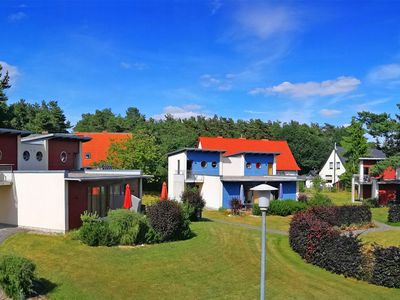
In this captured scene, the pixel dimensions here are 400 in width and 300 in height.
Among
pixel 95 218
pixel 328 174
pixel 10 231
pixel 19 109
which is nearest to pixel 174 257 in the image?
pixel 95 218

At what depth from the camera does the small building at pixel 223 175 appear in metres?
36.6

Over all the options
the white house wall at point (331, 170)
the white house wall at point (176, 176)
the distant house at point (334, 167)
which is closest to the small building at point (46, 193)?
the white house wall at point (176, 176)

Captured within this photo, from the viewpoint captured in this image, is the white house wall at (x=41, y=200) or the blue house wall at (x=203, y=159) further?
the blue house wall at (x=203, y=159)

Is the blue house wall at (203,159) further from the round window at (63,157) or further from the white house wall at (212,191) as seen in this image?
the round window at (63,157)

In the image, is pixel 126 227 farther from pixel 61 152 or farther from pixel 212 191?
pixel 212 191

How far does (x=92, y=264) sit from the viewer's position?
1515 cm

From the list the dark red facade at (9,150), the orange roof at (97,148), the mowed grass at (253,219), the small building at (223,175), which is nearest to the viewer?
the dark red facade at (9,150)

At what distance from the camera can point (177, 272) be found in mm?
15117

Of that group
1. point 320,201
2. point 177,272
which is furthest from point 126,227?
point 320,201

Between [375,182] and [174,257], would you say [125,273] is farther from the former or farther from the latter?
[375,182]

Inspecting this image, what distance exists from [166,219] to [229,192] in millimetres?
17685

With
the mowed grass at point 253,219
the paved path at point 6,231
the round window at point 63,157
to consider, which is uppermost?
the round window at point 63,157

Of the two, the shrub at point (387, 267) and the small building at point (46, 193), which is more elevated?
the small building at point (46, 193)

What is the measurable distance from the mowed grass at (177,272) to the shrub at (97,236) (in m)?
0.38
